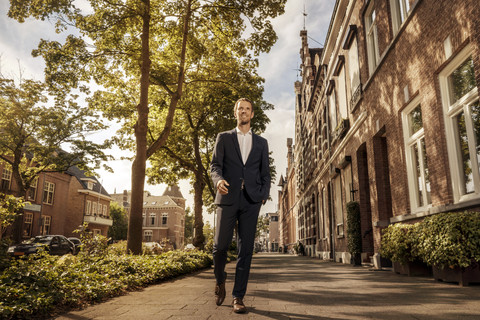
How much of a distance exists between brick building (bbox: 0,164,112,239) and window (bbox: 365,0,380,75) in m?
25.5

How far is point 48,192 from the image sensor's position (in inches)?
1426

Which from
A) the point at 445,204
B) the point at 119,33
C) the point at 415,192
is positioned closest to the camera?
the point at 445,204

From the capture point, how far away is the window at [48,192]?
35469 mm

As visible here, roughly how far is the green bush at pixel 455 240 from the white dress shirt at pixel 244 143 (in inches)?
133

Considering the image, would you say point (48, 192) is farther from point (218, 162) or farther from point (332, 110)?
point (218, 162)

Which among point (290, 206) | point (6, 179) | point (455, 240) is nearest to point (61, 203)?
point (6, 179)

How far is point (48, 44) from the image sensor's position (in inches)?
408

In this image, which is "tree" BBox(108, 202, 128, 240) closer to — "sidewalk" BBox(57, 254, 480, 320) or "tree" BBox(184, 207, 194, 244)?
"tree" BBox(184, 207, 194, 244)

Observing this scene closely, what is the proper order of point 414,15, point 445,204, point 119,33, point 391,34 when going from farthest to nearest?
point 119,33 < point 391,34 < point 414,15 < point 445,204

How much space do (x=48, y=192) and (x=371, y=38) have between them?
34925mm

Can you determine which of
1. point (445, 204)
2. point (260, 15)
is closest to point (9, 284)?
point (445, 204)

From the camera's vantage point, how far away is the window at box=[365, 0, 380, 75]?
11023 millimetres

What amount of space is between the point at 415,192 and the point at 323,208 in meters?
13.5

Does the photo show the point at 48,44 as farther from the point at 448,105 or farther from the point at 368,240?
the point at 368,240
